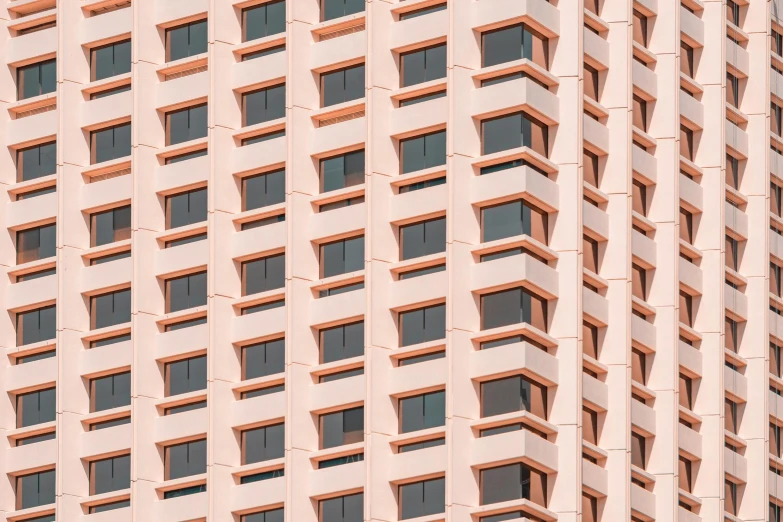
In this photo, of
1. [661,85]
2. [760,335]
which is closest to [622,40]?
[661,85]

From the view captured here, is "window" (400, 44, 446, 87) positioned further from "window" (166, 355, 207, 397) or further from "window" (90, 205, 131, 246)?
"window" (166, 355, 207, 397)

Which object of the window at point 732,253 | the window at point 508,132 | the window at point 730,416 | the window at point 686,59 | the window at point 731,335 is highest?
the window at point 686,59

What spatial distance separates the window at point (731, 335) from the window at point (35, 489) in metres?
27.6

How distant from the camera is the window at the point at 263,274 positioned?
133125 millimetres

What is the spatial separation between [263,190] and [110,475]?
12713 millimetres

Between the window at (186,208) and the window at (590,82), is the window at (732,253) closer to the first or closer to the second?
the window at (590,82)

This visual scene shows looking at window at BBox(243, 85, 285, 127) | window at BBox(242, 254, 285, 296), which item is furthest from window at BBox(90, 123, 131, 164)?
window at BBox(242, 254, 285, 296)

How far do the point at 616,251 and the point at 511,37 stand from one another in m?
9.19

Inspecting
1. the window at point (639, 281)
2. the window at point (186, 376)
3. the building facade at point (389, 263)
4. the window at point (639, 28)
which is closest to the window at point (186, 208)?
the building facade at point (389, 263)

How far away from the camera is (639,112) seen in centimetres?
13575

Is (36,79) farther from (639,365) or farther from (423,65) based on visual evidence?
(639,365)

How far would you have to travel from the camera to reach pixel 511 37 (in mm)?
130625

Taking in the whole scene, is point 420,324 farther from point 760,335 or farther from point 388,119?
point 760,335

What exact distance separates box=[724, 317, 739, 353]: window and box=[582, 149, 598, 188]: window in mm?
9520
